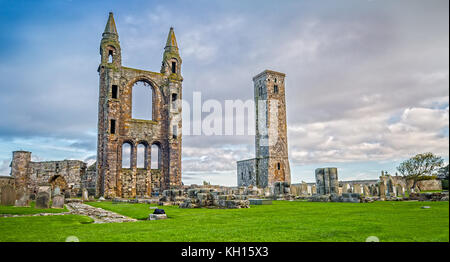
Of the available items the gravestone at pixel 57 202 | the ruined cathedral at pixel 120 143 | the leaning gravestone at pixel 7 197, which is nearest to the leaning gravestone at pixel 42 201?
the gravestone at pixel 57 202

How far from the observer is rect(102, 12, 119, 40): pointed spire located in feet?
85.8

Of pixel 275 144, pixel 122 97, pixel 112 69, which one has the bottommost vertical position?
pixel 275 144

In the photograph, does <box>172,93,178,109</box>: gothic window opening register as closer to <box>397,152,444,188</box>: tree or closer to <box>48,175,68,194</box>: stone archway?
<box>48,175,68,194</box>: stone archway

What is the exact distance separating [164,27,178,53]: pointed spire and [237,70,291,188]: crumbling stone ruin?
1152 centimetres

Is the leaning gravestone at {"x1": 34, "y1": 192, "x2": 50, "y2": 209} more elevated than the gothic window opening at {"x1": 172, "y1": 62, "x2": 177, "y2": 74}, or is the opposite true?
the gothic window opening at {"x1": 172, "y1": 62, "x2": 177, "y2": 74}

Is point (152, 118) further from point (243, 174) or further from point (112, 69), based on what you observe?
point (243, 174)

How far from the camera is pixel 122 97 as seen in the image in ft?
85.6

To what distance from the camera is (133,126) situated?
85.5 feet

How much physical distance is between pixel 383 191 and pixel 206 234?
16353 mm

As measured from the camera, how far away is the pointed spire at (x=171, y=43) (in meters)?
29.0

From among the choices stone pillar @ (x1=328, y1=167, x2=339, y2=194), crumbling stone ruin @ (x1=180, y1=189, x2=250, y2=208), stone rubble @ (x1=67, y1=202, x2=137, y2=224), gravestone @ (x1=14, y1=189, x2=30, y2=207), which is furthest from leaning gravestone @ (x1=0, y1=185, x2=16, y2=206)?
stone pillar @ (x1=328, y1=167, x2=339, y2=194)

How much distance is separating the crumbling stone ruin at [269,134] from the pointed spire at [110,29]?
1706cm

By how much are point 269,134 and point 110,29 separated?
19436 millimetres
